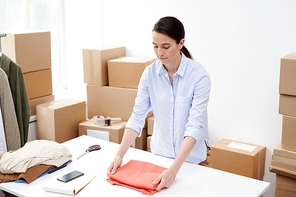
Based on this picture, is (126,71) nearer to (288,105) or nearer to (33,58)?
(33,58)

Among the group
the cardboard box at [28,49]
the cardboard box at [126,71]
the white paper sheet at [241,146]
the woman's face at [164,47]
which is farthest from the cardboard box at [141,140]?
the woman's face at [164,47]

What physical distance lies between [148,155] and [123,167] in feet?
0.73

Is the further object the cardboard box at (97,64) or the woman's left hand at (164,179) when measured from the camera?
the cardboard box at (97,64)

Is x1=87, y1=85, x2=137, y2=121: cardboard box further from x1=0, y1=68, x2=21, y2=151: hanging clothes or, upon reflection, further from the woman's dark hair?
the woman's dark hair

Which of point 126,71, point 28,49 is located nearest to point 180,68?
point 126,71

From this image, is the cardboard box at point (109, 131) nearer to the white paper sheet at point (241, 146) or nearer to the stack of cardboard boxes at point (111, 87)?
the stack of cardboard boxes at point (111, 87)

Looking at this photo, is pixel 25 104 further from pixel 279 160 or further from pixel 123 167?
pixel 279 160

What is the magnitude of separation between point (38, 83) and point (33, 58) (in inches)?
9.7

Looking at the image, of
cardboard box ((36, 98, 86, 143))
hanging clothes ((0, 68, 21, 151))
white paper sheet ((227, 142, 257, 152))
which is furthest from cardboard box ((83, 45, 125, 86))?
white paper sheet ((227, 142, 257, 152))

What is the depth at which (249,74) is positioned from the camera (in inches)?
106

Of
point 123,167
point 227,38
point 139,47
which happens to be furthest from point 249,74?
point 123,167

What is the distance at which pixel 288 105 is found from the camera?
215 cm

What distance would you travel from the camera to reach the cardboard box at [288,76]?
2053 mm

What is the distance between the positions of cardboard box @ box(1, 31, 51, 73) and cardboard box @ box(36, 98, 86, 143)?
37 cm
